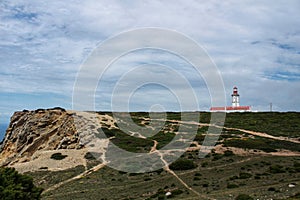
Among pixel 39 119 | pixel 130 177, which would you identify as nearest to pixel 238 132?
pixel 130 177

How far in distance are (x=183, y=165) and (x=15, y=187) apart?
2699 centimetres

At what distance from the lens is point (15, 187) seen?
3039cm

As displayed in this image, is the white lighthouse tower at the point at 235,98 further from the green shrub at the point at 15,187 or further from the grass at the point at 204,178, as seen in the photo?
the green shrub at the point at 15,187

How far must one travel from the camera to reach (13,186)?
100 ft

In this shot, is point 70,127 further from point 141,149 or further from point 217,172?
point 217,172

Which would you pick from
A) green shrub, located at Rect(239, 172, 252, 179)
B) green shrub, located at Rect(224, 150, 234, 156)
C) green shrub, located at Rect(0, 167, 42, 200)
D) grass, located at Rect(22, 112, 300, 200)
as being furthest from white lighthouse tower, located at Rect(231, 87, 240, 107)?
green shrub, located at Rect(0, 167, 42, 200)

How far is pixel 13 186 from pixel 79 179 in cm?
2200

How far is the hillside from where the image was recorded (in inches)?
1599

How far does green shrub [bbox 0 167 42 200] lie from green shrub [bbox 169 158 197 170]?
76.9 feet

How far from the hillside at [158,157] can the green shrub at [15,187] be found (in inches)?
405

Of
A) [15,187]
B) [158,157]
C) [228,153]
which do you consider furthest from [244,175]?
[15,187]

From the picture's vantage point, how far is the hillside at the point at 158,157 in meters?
40.6

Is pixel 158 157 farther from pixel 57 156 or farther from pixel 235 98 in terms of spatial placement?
pixel 235 98

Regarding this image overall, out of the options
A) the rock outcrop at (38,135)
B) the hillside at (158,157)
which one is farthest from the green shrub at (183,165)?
the rock outcrop at (38,135)
